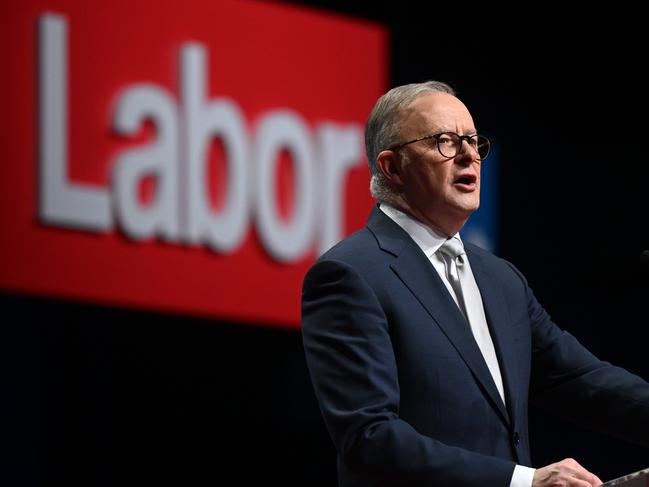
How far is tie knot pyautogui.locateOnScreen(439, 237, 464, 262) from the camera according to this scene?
2152 millimetres

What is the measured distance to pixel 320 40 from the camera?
467 centimetres

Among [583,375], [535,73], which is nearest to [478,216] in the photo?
[535,73]

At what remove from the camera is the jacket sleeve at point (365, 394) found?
1839mm

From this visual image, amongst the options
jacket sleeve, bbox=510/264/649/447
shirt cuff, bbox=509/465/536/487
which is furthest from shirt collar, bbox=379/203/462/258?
shirt cuff, bbox=509/465/536/487

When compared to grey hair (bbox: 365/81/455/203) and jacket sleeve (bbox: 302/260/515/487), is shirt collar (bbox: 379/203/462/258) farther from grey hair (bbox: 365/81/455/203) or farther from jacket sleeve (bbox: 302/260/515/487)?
jacket sleeve (bbox: 302/260/515/487)

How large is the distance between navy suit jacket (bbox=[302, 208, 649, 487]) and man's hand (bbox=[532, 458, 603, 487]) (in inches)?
2.2

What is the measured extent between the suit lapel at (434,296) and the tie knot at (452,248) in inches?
2.4

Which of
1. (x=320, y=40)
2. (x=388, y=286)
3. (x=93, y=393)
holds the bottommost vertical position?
(x=93, y=393)

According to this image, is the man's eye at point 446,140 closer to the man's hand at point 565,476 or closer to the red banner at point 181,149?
the man's hand at point 565,476

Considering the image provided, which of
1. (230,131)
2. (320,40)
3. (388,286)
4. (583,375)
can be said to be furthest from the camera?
(320,40)

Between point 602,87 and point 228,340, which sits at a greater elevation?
point 602,87

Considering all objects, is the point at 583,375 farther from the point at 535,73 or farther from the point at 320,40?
the point at 535,73

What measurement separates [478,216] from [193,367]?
1.40 meters

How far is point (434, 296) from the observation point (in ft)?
6.72
